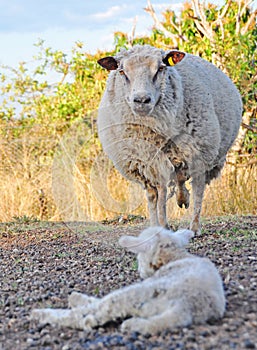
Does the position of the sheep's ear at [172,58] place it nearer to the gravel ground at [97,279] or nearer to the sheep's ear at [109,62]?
the sheep's ear at [109,62]

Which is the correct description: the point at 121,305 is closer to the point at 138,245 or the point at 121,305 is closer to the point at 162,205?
the point at 138,245

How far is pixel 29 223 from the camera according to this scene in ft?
33.5

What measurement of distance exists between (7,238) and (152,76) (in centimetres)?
412

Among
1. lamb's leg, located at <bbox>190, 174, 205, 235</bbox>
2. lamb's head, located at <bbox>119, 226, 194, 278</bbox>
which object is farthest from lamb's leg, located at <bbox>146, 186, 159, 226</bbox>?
lamb's head, located at <bbox>119, 226, 194, 278</bbox>

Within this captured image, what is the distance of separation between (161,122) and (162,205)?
0.99 metres

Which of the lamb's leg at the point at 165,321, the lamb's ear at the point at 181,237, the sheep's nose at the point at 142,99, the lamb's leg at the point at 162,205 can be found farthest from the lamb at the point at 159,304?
the lamb's leg at the point at 162,205

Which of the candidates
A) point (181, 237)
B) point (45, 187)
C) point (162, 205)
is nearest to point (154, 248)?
point (181, 237)

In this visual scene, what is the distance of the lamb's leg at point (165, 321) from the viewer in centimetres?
296

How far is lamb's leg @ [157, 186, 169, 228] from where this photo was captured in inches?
239

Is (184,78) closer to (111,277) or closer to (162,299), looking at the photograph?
(111,277)

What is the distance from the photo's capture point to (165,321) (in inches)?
116

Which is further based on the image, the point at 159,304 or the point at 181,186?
the point at 181,186

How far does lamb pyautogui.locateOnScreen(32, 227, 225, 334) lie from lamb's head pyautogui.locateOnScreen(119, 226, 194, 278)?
0.12 meters

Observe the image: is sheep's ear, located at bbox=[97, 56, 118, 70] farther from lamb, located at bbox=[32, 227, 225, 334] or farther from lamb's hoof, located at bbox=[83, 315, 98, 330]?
lamb's hoof, located at bbox=[83, 315, 98, 330]
